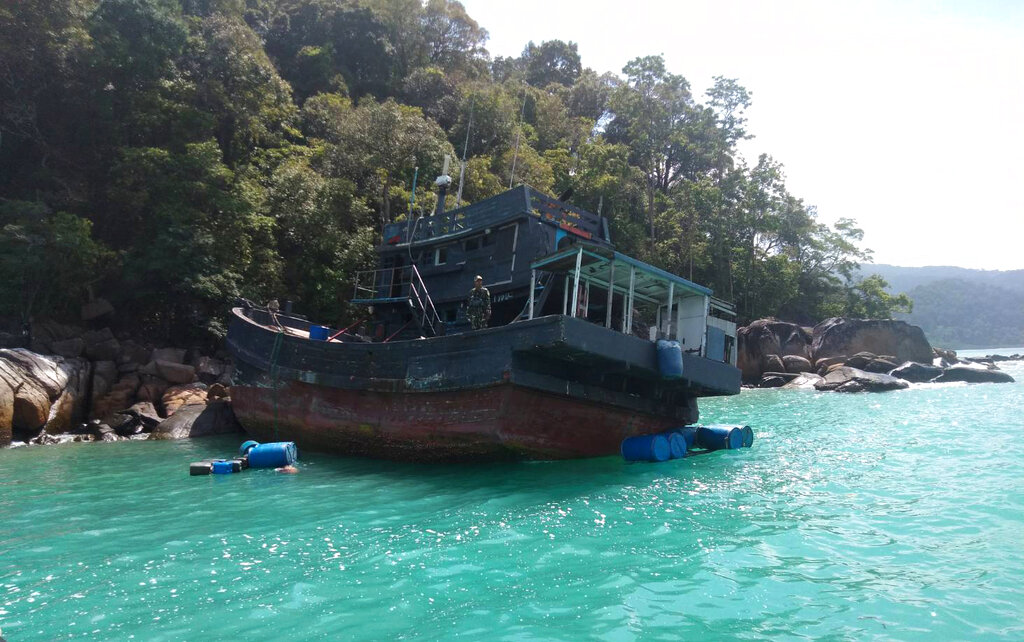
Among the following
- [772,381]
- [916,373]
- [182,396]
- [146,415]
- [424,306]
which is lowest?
[146,415]

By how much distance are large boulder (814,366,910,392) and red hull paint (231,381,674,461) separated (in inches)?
683

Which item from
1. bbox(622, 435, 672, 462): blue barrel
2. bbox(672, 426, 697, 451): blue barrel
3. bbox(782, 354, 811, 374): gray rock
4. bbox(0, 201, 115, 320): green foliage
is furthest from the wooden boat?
bbox(782, 354, 811, 374): gray rock

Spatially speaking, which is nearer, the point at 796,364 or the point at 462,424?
the point at 462,424

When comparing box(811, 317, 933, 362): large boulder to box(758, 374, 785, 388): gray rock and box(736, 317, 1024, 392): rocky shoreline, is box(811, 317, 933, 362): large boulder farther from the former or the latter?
box(758, 374, 785, 388): gray rock

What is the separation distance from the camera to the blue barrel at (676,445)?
11117mm

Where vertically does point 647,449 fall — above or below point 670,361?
below

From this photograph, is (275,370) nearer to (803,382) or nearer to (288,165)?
(288,165)

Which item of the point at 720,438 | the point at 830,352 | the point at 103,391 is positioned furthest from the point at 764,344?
the point at 103,391

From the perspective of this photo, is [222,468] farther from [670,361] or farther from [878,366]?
[878,366]

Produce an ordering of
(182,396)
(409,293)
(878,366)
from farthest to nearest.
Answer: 1. (878,366)
2. (182,396)
3. (409,293)

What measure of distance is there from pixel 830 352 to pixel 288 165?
29082 millimetres

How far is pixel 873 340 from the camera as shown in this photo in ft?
107

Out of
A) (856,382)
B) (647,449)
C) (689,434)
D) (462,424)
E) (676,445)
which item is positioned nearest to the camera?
(462,424)

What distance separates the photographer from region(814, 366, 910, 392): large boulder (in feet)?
82.5
